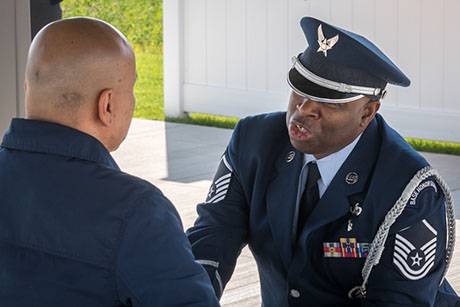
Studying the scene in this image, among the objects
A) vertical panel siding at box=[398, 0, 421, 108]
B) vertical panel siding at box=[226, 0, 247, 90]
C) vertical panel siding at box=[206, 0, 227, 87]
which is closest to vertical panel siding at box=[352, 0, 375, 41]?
vertical panel siding at box=[398, 0, 421, 108]

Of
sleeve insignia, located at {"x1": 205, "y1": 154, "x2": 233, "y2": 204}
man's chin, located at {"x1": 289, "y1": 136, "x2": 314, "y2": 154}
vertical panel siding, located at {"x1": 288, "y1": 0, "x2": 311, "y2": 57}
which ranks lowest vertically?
vertical panel siding, located at {"x1": 288, "y1": 0, "x2": 311, "y2": 57}

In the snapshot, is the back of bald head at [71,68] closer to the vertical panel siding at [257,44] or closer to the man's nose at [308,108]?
the man's nose at [308,108]

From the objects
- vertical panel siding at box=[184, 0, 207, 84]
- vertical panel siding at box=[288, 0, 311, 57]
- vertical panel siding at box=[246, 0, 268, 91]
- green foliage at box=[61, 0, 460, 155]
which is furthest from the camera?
green foliage at box=[61, 0, 460, 155]

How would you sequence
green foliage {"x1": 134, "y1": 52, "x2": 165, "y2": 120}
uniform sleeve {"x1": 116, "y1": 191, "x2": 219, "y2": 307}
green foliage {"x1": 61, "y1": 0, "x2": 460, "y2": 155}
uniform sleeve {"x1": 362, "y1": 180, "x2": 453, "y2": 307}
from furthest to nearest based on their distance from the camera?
green foliage {"x1": 61, "y1": 0, "x2": 460, "y2": 155} < green foliage {"x1": 134, "y1": 52, "x2": 165, "y2": 120} < uniform sleeve {"x1": 362, "y1": 180, "x2": 453, "y2": 307} < uniform sleeve {"x1": 116, "y1": 191, "x2": 219, "y2": 307}

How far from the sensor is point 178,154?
8.37 meters

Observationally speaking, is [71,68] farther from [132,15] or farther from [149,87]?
[132,15]

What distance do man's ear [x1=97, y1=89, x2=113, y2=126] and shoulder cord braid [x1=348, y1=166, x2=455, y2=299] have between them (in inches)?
41.0

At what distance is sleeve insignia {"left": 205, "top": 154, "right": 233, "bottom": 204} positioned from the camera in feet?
10.5

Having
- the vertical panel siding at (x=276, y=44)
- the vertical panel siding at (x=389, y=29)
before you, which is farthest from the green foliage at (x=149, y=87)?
the vertical panel siding at (x=389, y=29)

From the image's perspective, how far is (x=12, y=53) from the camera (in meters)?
4.25

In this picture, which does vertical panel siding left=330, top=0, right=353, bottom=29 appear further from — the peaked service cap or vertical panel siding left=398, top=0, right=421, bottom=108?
the peaked service cap

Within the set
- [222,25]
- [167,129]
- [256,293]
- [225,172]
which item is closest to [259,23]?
[222,25]

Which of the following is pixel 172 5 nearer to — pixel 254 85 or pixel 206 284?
pixel 254 85

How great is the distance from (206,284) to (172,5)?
7885 millimetres
